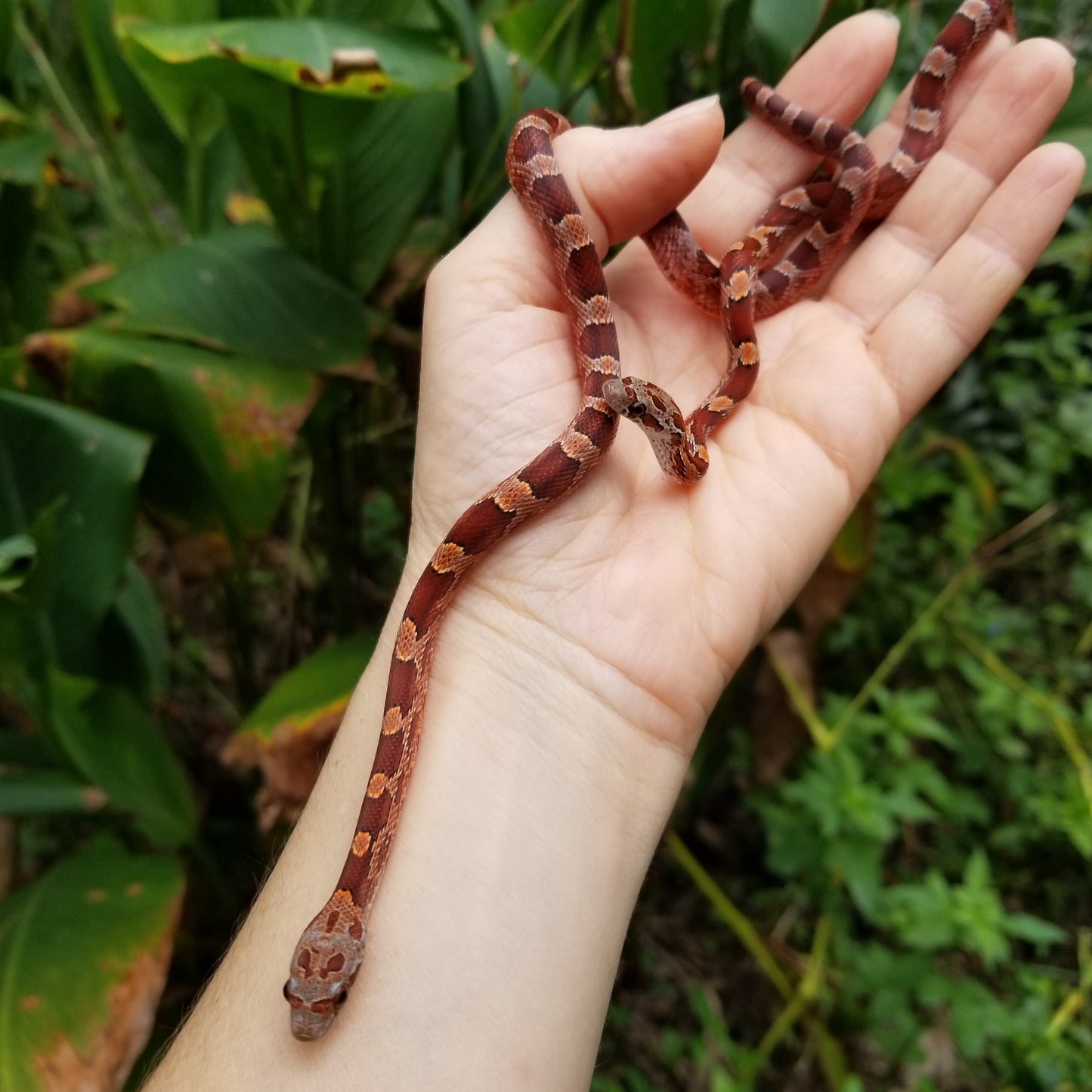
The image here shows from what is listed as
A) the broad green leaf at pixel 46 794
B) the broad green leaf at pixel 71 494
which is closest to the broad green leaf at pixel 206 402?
the broad green leaf at pixel 71 494

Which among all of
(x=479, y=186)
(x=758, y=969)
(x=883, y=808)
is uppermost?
(x=479, y=186)

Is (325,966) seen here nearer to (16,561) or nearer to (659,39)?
(16,561)

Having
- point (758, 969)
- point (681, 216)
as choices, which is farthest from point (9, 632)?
point (758, 969)

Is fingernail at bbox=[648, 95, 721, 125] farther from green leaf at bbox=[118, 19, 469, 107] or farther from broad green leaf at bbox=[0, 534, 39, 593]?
broad green leaf at bbox=[0, 534, 39, 593]

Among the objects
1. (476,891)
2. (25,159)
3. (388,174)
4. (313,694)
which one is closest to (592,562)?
(476,891)

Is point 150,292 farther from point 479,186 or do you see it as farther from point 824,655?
point 824,655

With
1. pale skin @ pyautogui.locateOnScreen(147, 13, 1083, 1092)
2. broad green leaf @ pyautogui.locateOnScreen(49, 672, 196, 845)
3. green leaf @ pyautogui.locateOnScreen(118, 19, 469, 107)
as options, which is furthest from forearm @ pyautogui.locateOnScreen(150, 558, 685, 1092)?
green leaf @ pyautogui.locateOnScreen(118, 19, 469, 107)

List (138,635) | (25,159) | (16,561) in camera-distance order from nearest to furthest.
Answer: (16,561)
(25,159)
(138,635)
